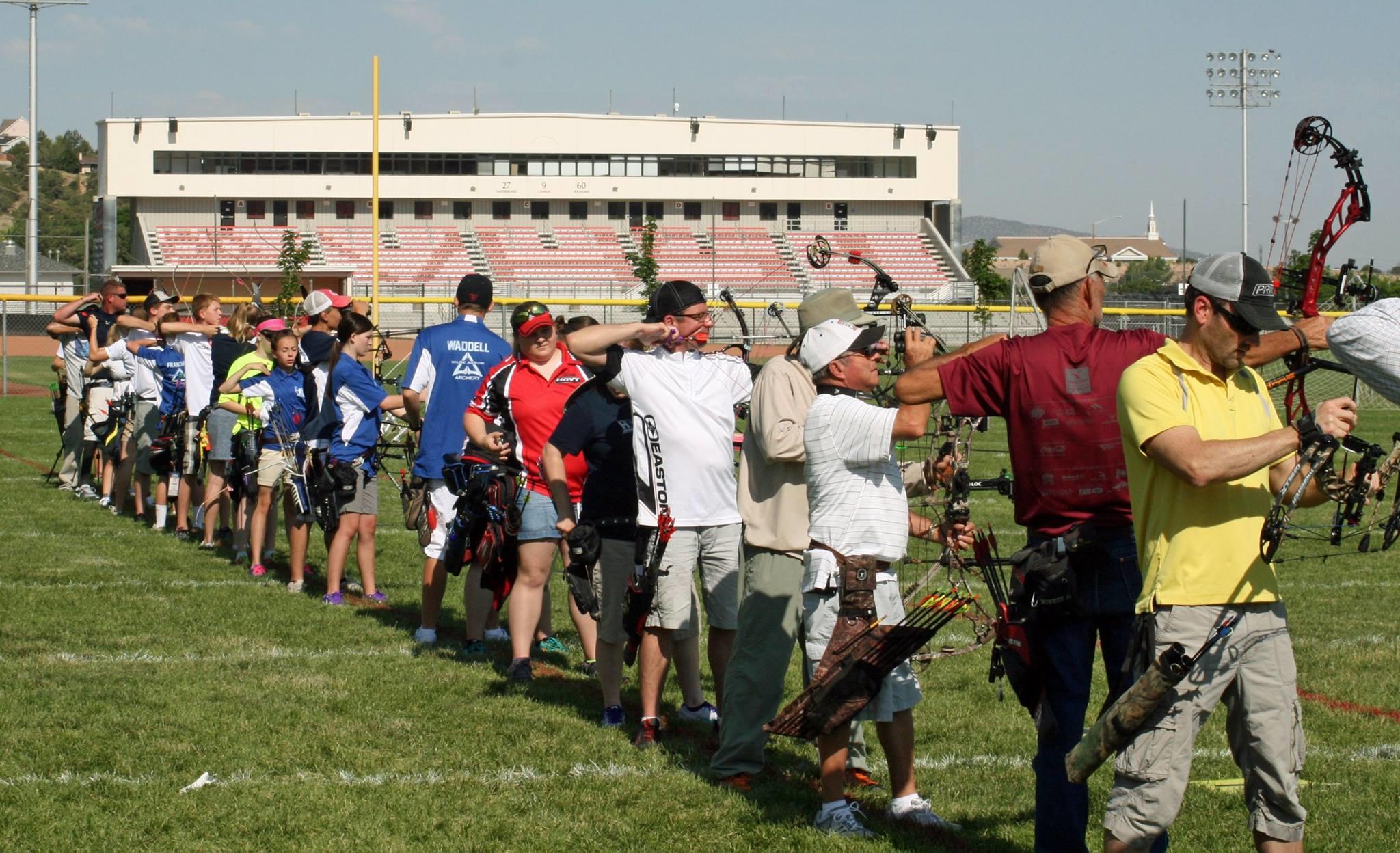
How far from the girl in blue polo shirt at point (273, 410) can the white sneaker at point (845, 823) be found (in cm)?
639

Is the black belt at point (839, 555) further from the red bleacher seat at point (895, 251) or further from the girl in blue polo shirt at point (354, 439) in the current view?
the red bleacher seat at point (895, 251)

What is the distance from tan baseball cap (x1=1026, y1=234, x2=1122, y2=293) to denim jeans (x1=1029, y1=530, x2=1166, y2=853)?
33.3 inches

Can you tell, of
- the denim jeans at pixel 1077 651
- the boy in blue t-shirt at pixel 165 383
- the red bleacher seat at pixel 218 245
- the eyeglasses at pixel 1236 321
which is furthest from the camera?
the red bleacher seat at pixel 218 245

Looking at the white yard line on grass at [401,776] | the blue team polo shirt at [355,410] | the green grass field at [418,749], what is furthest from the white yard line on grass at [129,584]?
the white yard line on grass at [401,776]

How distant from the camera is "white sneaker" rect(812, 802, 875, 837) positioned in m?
5.29

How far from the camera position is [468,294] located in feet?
29.3

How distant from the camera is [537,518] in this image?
7730 mm

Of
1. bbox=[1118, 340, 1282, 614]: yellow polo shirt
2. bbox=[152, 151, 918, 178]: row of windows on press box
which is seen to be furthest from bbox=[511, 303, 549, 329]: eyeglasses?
bbox=[152, 151, 918, 178]: row of windows on press box

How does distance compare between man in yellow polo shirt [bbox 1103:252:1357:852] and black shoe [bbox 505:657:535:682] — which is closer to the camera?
man in yellow polo shirt [bbox 1103:252:1357:852]

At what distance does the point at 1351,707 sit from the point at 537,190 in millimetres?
65021

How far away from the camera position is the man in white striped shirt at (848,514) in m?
5.23

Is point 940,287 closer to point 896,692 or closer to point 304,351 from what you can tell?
point 304,351

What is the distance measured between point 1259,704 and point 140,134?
7179cm

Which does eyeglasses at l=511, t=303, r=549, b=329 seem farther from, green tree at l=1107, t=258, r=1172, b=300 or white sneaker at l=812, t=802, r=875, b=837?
green tree at l=1107, t=258, r=1172, b=300
